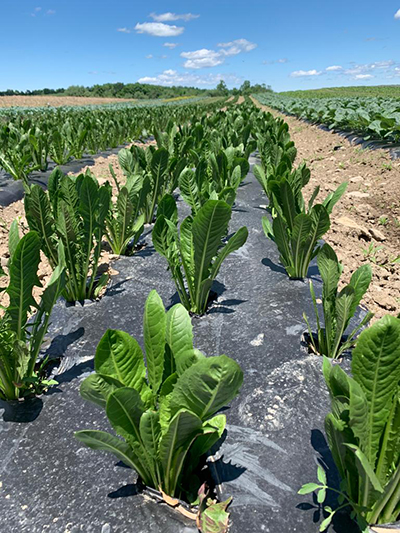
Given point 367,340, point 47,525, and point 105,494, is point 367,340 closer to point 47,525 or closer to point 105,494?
point 105,494

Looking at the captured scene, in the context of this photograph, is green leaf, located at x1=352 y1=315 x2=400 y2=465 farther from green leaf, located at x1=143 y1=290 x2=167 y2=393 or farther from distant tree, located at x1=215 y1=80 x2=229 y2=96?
distant tree, located at x1=215 y1=80 x2=229 y2=96

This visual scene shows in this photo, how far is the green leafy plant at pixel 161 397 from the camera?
2.62 feet

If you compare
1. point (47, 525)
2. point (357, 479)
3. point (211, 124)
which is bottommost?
point (47, 525)

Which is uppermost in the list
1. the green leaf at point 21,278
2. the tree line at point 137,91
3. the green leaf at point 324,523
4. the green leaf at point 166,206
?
the tree line at point 137,91

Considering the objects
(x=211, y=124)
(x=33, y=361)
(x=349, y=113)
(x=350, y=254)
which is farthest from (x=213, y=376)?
(x=349, y=113)

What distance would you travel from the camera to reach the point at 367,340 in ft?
2.72

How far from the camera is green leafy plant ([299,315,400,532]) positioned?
80cm

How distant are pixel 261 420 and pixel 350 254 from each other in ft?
5.84

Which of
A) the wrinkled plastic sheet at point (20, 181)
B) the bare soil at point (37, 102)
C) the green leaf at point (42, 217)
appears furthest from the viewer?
the bare soil at point (37, 102)

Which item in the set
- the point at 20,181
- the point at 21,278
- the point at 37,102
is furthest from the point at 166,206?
the point at 37,102

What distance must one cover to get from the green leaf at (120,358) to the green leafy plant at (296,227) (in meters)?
1.19

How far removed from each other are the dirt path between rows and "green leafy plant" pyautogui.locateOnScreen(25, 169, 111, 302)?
1474 mm

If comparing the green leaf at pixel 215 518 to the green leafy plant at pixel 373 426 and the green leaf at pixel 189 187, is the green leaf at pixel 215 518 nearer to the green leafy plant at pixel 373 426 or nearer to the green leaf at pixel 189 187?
the green leafy plant at pixel 373 426

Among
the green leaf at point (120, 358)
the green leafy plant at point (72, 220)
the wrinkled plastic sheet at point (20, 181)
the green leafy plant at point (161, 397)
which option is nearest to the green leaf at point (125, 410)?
the green leafy plant at point (161, 397)
